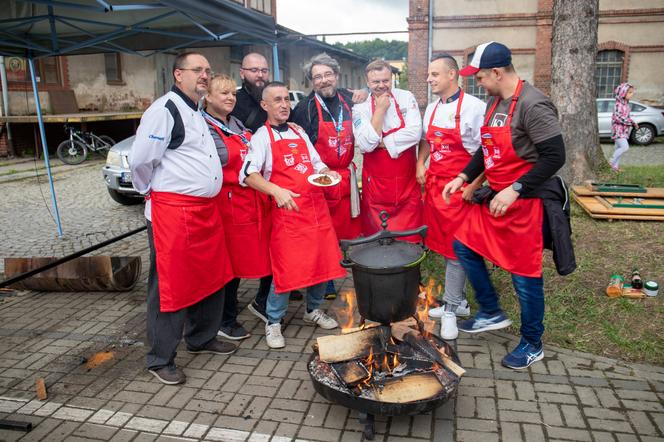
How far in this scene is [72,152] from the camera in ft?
48.5

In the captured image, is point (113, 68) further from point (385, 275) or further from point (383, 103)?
point (385, 275)

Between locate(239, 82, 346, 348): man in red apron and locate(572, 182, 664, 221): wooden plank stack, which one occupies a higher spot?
locate(239, 82, 346, 348): man in red apron

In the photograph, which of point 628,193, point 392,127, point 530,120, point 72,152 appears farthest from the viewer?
point 72,152

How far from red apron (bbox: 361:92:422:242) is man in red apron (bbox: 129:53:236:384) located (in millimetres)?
1445

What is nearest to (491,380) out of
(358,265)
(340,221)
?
(358,265)

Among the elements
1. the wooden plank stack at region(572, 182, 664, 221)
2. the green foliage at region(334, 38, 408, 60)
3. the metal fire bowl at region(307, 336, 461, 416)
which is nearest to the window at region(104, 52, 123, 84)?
the wooden plank stack at region(572, 182, 664, 221)

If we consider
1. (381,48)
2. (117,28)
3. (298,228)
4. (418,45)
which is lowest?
(298,228)

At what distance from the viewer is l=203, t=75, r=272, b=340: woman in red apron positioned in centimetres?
378

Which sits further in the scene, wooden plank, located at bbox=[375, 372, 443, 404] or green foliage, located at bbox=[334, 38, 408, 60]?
green foliage, located at bbox=[334, 38, 408, 60]

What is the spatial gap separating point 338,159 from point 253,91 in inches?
35.4

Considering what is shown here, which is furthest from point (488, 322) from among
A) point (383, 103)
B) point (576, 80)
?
point (576, 80)

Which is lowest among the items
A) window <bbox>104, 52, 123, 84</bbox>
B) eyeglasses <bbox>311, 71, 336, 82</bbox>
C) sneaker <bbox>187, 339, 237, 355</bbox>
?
sneaker <bbox>187, 339, 237, 355</bbox>

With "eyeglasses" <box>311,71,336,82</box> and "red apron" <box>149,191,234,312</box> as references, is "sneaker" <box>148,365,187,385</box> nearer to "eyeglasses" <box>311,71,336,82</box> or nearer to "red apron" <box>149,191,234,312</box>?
"red apron" <box>149,191,234,312</box>

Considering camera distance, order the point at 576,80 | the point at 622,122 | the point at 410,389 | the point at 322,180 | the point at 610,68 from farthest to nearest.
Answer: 1. the point at 610,68
2. the point at 622,122
3. the point at 576,80
4. the point at 322,180
5. the point at 410,389
